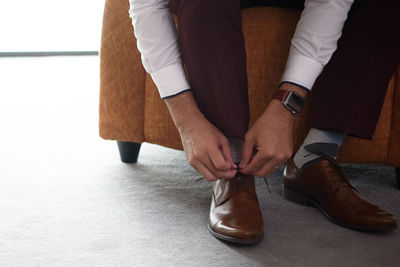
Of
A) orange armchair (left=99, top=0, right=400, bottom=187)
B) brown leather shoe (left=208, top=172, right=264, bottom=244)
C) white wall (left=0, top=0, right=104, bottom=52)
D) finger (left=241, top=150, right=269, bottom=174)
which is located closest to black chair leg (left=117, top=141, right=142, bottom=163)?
orange armchair (left=99, top=0, right=400, bottom=187)

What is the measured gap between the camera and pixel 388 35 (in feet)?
3.07

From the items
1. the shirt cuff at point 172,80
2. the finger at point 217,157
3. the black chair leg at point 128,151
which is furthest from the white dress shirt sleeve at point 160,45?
the black chair leg at point 128,151

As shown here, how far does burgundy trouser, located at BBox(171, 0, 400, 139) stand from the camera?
2.64 feet

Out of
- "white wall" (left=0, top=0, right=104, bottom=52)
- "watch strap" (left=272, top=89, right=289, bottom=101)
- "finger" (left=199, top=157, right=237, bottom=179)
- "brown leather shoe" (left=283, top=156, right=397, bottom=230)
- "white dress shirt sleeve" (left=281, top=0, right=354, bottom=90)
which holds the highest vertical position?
"white dress shirt sleeve" (left=281, top=0, right=354, bottom=90)

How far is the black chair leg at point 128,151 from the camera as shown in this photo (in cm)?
124

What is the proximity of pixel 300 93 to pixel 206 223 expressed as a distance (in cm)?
30

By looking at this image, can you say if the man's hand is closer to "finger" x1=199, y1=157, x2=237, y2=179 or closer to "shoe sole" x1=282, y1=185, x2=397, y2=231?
"finger" x1=199, y1=157, x2=237, y2=179

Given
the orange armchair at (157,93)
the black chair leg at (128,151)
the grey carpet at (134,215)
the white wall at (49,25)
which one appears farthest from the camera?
the white wall at (49,25)

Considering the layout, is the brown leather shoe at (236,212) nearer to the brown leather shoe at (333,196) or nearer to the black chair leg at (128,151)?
the brown leather shoe at (333,196)

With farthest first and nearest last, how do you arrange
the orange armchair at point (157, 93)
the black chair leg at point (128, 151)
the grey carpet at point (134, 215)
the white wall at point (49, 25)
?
the white wall at point (49, 25), the black chair leg at point (128, 151), the orange armchair at point (157, 93), the grey carpet at point (134, 215)

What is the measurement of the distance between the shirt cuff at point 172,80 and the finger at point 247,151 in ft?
0.50

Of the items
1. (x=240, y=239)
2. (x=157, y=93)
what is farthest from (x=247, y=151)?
(x=157, y=93)

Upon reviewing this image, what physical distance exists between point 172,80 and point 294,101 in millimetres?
223

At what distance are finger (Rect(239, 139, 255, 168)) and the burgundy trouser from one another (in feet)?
0.07
